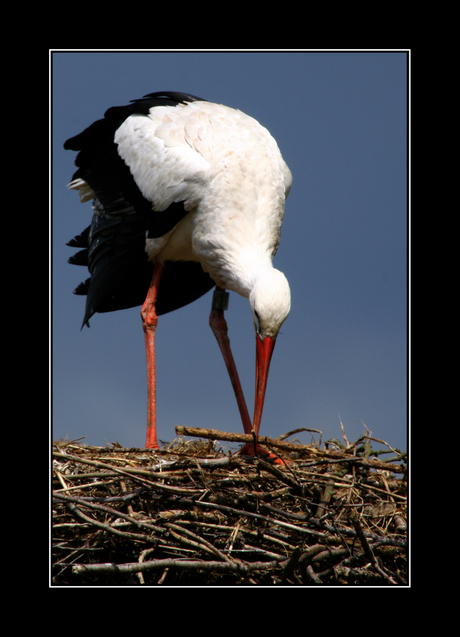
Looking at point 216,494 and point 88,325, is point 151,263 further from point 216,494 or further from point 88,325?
point 216,494

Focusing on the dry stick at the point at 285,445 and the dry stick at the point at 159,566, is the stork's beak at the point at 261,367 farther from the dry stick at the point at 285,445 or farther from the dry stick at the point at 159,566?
the dry stick at the point at 159,566

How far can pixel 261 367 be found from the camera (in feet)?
16.0

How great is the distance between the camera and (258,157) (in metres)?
5.59

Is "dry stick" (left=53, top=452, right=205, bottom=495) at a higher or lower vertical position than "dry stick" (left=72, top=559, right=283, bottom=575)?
higher

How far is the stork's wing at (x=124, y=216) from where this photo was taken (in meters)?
5.65

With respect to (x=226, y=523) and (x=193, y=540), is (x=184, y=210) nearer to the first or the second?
(x=226, y=523)

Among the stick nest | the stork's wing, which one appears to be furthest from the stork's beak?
the stork's wing

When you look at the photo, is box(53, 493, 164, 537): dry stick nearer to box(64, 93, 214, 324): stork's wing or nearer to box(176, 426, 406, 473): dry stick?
box(176, 426, 406, 473): dry stick

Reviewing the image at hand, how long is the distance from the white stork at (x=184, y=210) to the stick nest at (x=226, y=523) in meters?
0.76

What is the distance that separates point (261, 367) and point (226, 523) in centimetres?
117

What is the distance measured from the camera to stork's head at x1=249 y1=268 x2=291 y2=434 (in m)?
4.77

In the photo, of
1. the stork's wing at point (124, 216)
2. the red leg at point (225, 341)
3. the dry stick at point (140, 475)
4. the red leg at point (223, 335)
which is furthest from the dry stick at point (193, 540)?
the stork's wing at point (124, 216)

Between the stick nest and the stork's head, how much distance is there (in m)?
0.67

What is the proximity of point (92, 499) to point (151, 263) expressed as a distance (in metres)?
2.60
